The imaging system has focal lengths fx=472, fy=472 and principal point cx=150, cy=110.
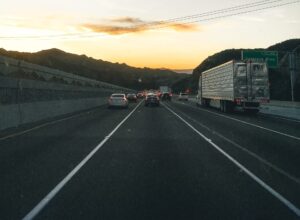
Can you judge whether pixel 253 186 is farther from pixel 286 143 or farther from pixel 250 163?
pixel 286 143

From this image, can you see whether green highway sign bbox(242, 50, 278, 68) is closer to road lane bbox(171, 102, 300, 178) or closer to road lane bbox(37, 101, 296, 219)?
road lane bbox(171, 102, 300, 178)

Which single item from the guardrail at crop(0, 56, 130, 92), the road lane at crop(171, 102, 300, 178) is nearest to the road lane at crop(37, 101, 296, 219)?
the road lane at crop(171, 102, 300, 178)

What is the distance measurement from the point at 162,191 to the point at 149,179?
1.20 meters

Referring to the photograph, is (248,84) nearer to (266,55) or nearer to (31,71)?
(31,71)

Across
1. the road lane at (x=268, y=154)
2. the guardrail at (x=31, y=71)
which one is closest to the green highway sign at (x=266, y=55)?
the guardrail at (x=31, y=71)

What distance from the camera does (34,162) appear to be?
11938 millimetres

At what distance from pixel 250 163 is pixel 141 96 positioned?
129205 mm

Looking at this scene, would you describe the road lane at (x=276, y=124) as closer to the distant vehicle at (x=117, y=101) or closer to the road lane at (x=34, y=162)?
the road lane at (x=34, y=162)

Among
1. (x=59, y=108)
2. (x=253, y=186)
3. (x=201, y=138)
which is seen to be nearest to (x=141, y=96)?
(x=59, y=108)

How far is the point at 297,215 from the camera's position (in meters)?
6.83

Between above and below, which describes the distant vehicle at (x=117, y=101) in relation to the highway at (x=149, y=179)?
above

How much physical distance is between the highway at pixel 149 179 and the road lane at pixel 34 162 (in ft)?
0.06

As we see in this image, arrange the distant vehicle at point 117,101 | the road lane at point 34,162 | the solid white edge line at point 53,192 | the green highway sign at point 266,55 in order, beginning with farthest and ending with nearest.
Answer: the green highway sign at point 266,55, the distant vehicle at point 117,101, the road lane at point 34,162, the solid white edge line at point 53,192

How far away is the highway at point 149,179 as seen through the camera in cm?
709
